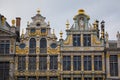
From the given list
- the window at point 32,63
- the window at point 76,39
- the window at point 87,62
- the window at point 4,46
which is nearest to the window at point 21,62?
the window at point 32,63

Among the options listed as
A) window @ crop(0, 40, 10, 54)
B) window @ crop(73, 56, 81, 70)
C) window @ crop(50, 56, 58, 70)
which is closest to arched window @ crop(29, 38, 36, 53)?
window @ crop(50, 56, 58, 70)

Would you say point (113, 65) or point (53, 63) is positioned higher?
point (53, 63)

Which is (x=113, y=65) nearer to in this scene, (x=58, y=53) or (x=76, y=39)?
(x=76, y=39)

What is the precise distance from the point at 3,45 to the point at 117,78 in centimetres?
1385

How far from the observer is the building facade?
38.6 metres

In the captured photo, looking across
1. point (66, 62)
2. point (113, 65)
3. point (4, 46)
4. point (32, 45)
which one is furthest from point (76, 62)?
point (4, 46)

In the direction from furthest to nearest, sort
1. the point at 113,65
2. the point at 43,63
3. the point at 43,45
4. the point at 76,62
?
the point at 43,45, the point at 43,63, the point at 76,62, the point at 113,65

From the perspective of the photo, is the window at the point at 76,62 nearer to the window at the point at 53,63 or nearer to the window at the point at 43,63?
the window at the point at 53,63

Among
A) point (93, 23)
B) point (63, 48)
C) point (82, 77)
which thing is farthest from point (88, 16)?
point (82, 77)

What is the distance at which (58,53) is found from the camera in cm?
3909

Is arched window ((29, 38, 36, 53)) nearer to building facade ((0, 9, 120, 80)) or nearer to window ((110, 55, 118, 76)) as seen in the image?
building facade ((0, 9, 120, 80))

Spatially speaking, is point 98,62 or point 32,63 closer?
point 98,62

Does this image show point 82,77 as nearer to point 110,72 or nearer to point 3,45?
point 110,72

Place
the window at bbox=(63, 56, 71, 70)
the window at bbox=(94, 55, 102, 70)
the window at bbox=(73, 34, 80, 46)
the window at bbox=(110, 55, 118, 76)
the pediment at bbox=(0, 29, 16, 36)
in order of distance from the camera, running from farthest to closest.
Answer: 1. the pediment at bbox=(0, 29, 16, 36)
2. the window at bbox=(73, 34, 80, 46)
3. the window at bbox=(63, 56, 71, 70)
4. the window at bbox=(94, 55, 102, 70)
5. the window at bbox=(110, 55, 118, 76)
